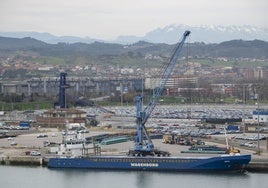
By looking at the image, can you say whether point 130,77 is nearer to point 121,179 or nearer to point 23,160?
point 23,160

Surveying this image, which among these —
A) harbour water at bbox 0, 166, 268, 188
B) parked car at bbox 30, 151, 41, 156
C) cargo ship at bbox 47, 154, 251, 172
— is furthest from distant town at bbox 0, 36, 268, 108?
harbour water at bbox 0, 166, 268, 188

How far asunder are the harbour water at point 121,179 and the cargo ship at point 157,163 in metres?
0.23

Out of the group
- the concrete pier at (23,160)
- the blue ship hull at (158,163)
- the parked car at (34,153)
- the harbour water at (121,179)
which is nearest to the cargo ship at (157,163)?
the blue ship hull at (158,163)

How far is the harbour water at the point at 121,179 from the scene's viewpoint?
1528 centimetres

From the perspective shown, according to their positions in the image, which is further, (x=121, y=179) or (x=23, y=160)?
(x=23, y=160)

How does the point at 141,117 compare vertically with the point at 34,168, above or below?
above

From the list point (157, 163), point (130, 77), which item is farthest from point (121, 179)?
point (130, 77)

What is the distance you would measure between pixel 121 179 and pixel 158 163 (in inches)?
48.8

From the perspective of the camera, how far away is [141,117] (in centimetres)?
1834

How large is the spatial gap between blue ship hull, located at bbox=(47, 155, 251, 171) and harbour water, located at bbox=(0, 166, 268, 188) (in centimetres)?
23

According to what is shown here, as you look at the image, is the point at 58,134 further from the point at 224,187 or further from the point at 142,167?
the point at 224,187

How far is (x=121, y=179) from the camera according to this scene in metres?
16.1

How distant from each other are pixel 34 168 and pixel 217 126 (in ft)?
33.7

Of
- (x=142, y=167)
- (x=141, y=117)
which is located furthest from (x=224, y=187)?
(x=141, y=117)
